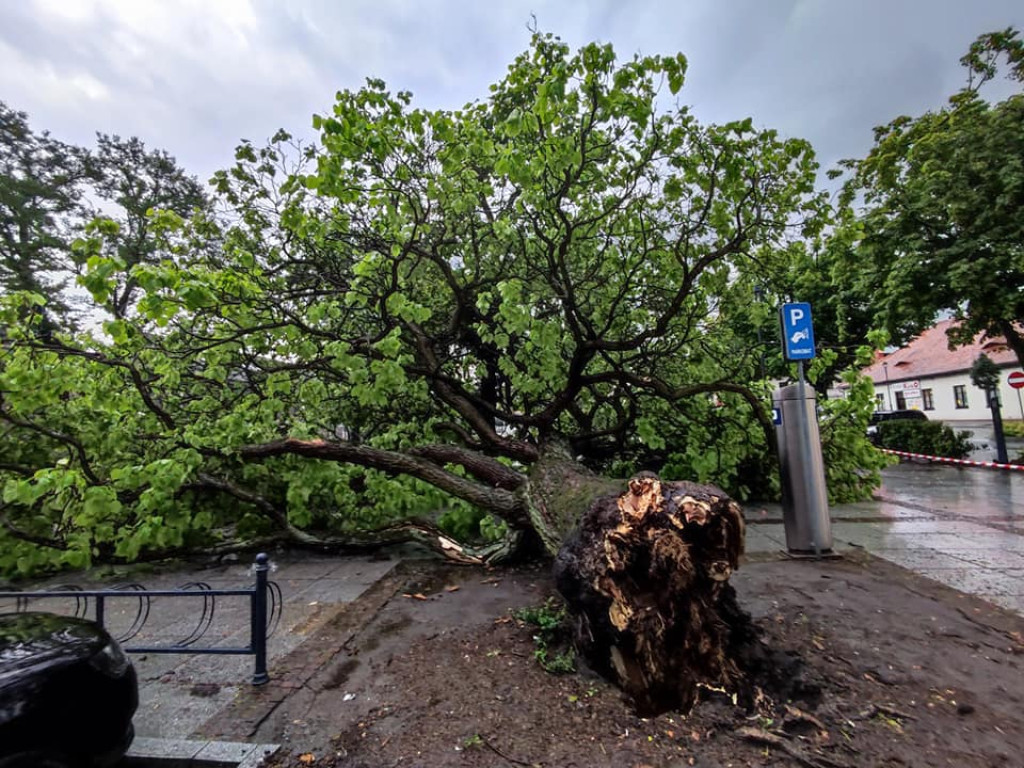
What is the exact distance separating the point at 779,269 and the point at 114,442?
26.5ft

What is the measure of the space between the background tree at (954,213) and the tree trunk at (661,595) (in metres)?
11.0

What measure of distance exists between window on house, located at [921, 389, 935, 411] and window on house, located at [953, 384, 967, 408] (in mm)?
1845

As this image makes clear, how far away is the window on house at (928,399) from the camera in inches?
1363

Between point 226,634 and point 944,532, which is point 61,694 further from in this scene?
point 944,532

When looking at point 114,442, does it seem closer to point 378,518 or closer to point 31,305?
point 31,305

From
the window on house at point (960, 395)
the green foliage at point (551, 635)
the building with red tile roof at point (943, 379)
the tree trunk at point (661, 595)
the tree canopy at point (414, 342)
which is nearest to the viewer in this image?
the tree trunk at point (661, 595)

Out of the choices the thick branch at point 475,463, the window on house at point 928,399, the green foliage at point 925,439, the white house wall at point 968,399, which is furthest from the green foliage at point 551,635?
the window on house at point 928,399

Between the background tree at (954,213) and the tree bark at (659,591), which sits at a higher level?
the background tree at (954,213)

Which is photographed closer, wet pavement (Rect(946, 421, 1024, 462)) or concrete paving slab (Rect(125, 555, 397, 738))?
concrete paving slab (Rect(125, 555, 397, 738))

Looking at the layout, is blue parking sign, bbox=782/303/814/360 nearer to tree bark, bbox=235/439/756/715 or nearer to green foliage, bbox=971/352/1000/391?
tree bark, bbox=235/439/756/715

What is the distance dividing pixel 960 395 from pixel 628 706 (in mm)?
41637

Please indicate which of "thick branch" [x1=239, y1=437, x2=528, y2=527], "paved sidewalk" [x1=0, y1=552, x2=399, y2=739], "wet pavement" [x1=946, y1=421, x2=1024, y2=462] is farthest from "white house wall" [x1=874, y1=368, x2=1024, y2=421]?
"paved sidewalk" [x1=0, y1=552, x2=399, y2=739]

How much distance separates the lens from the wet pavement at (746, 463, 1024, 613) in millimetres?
4715

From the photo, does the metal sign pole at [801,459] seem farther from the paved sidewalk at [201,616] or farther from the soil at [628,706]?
the paved sidewalk at [201,616]
